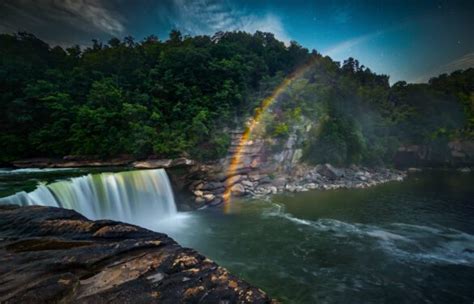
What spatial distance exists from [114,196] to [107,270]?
904cm

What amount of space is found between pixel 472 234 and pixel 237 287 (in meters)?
12.1

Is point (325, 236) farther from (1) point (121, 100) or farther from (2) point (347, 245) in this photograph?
(1) point (121, 100)

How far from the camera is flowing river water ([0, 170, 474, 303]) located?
6.25 metres

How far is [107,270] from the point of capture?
109 inches

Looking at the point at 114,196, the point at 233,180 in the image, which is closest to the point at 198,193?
the point at 233,180

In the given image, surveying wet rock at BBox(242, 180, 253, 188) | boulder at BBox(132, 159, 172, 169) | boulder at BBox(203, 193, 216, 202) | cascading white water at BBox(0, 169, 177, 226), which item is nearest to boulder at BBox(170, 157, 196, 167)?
boulder at BBox(132, 159, 172, 169)

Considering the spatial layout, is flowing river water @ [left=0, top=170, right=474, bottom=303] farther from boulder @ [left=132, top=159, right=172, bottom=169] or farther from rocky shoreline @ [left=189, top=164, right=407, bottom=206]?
boulder @ [left=132, top=159, right=172, bottom=169]

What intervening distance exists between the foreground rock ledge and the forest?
12.5 m

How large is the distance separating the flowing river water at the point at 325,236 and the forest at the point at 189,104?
219 inches

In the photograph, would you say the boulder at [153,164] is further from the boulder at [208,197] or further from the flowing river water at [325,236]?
the boulder at [208,197]

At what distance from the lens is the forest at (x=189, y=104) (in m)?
15.9

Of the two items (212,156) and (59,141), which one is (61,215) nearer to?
(212,156)

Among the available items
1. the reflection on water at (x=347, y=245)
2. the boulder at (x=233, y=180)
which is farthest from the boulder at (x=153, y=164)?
the boulder at (x=233, y=180)

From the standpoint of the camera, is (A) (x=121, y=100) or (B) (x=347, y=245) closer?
(B) (x=347, y=245)
